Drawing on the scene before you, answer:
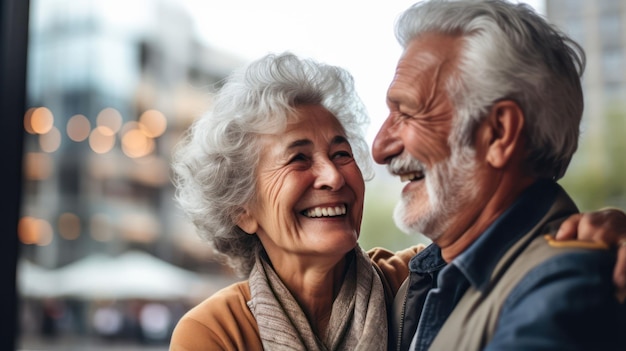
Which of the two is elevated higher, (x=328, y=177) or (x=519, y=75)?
(x=519, y=75)

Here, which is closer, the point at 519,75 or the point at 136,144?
the point at 519,75

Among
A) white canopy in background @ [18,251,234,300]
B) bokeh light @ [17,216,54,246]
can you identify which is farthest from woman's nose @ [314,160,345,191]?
bokeh light @ [17,216,54,246]

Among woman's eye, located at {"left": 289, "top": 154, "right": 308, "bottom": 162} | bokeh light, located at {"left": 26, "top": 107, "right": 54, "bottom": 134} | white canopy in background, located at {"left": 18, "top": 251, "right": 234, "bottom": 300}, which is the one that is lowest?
white canopy in background, located at {"left": 18, "top": 251, "right": 234, "bottom": 300}

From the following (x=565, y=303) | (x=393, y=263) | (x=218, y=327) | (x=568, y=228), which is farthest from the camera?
(x=393, y=263)

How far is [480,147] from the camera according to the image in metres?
1.20

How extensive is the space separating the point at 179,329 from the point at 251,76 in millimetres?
556

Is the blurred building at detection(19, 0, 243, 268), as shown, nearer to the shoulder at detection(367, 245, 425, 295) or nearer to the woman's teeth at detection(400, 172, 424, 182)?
the shoulder at detection(367, 245, 425, 295)

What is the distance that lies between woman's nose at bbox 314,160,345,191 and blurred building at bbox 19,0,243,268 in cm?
621

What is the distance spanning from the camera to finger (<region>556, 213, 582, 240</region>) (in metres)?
1.10

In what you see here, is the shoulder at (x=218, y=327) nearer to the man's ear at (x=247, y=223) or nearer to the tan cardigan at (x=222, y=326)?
the tan cardigan at (x=222, y=326)

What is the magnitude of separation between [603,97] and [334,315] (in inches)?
189

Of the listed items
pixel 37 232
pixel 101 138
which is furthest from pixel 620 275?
pixel 101 138

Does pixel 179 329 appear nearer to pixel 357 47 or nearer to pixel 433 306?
pixel 433 306

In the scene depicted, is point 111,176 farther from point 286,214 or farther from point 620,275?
point 620,275
